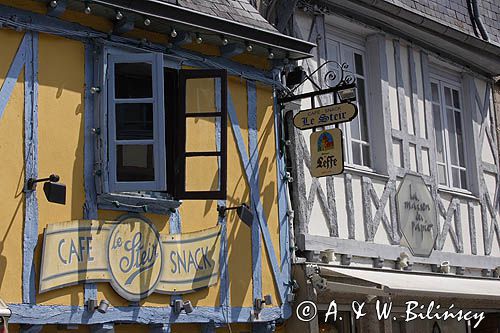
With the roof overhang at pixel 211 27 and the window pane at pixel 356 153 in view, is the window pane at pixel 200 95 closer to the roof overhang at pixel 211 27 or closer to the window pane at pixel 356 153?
the roof overhang at pixel 211 27

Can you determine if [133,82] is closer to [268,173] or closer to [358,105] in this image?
[268,173]

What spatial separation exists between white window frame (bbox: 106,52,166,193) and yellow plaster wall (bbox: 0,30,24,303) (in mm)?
731

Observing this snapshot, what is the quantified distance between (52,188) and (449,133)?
653cm

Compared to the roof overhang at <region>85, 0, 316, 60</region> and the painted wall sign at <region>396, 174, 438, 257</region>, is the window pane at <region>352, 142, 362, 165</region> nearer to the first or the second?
the painted wall sign at <region>396, 174, 438, 257</region>

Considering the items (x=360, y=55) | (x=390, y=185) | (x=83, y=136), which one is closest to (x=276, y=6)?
(x=360, y=55)

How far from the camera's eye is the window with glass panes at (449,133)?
505 inches

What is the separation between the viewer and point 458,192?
1279 centimetres

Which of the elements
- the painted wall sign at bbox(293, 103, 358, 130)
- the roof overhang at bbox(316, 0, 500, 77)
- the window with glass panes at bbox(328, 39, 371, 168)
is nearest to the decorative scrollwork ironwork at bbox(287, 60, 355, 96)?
the window with glass panes at bbox(328, 39, 371, 168)

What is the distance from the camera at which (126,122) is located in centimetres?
853

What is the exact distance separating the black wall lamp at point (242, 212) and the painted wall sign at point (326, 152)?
932mm

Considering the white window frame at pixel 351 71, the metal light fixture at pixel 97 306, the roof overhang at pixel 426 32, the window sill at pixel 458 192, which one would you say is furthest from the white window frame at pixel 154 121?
the window sill at pixel 458 192

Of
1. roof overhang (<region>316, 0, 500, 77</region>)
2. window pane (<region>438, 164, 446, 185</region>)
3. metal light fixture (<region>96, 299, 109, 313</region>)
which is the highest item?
roof overhang (<region>316, 0, 500, 77</region>)

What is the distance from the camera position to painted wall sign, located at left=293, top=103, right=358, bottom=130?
31.5 feet

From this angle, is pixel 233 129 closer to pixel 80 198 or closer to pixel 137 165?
pixel 137 165
